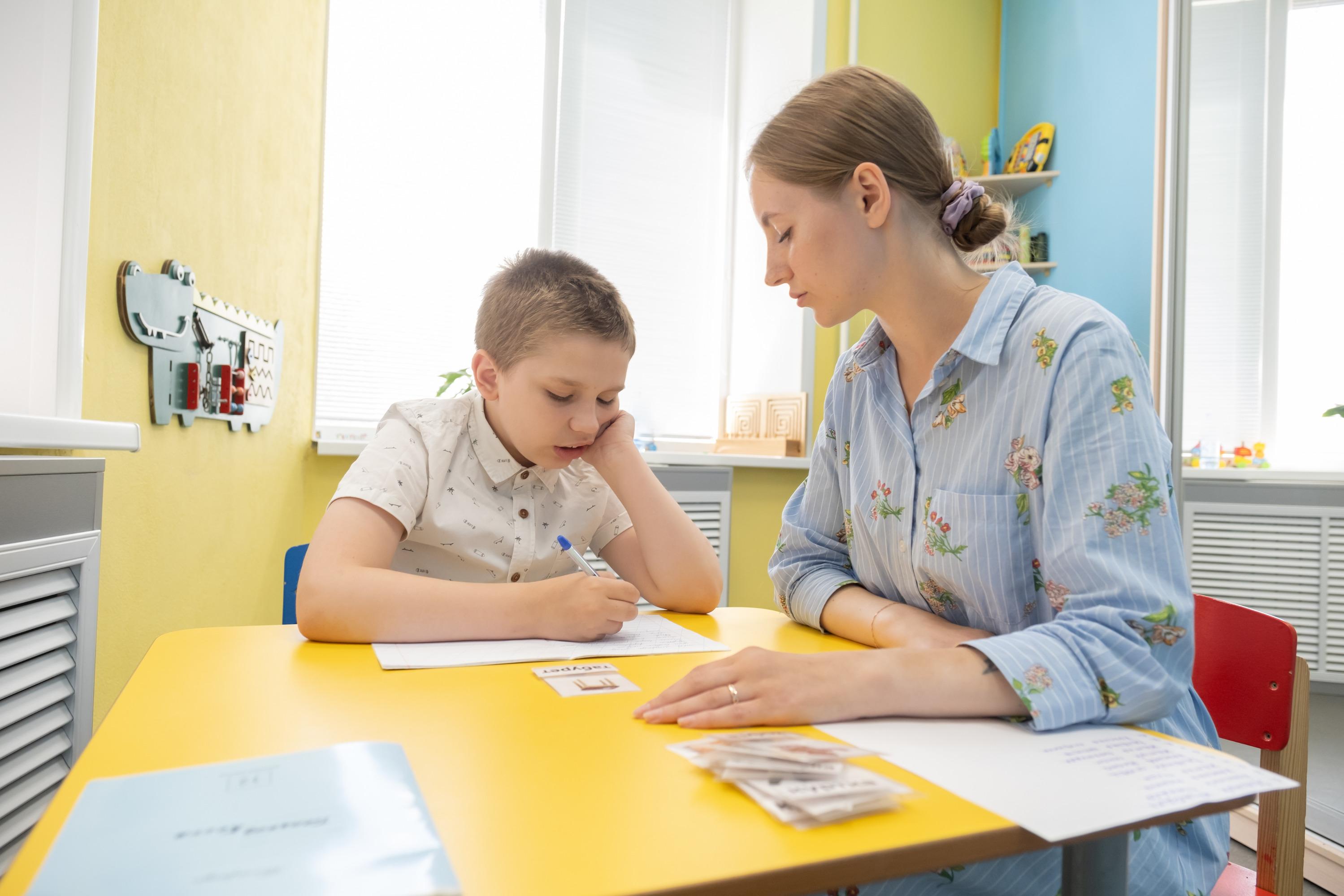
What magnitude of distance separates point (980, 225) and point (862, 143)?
20 centimetres

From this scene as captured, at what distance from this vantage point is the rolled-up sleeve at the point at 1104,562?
0.69 m

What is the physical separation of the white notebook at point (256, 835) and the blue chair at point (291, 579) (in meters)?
0.91

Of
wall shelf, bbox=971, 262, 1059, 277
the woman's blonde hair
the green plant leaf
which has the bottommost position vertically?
the green plant leaf

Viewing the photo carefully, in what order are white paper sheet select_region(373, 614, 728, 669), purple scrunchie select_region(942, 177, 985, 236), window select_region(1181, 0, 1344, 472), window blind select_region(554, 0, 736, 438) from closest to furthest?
white paper sheet select_region(373, 614, 728, 669), purple scrunchie select_region(942, 177, 985, 236), window select_region(1181, 0, 1344, 472), window blind select_region(554, 0, 736, 438)

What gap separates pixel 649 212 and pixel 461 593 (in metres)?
2.68

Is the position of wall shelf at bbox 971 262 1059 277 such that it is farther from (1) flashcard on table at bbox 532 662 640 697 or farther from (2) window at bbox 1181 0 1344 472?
(1) flashcard on table at bbox 532 662 640 697

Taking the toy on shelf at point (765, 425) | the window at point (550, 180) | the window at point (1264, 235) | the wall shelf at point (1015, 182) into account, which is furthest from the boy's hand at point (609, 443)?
the wall shelf at point (1015, 182)

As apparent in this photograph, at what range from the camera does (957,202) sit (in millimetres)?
1062

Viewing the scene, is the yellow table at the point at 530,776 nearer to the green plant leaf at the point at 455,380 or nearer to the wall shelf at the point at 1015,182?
the green plant leaf at the point at 455,380

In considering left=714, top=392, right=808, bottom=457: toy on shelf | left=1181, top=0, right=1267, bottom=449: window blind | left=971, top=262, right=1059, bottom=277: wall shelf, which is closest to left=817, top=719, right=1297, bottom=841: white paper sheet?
left=1181, top=0, right=1267, bottom=449: window blind

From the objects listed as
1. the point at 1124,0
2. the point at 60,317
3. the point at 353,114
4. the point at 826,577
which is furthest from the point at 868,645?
the point at 1124,0

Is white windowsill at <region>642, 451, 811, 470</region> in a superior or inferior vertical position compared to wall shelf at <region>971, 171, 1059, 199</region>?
inferior

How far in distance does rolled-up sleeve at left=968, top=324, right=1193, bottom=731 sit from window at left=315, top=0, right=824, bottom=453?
2137mm

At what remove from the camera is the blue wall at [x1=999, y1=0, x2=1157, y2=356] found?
2.77m
